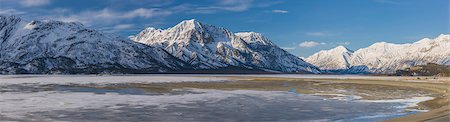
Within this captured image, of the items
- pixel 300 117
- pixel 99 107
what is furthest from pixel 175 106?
pixel 300 117

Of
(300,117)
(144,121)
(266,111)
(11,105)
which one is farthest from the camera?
(11,105)

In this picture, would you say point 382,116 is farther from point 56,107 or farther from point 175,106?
point 56,107

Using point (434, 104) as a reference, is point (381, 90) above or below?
below

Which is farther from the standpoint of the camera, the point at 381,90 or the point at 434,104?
the point at 381,90

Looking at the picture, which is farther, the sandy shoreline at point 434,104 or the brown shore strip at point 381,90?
the brown shore strip at point 381,90

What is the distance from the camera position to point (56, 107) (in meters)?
36.2

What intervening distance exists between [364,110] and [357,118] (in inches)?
232

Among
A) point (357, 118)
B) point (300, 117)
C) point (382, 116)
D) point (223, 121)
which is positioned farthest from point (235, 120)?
point (382, 116)

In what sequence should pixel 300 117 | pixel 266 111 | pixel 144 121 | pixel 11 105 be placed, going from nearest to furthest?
pixel 144 121
pixel 300 117
pixel 266 111
pixel 11 105

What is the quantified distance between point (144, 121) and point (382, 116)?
617 inches

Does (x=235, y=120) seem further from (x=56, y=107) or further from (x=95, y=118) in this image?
(x=56, y=107)

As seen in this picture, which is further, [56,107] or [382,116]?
[56,107]

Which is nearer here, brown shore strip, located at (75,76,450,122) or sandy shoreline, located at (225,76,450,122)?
sandy shoreline, located at (225,76,450,122)

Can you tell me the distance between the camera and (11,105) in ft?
122
